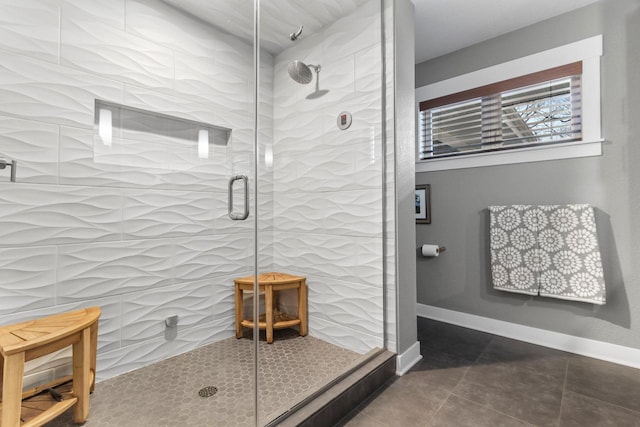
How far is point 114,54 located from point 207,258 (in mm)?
1116

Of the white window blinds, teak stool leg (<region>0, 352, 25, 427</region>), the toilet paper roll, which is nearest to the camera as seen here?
teak stool leg (<region>0, 352, 25, 427</region>)

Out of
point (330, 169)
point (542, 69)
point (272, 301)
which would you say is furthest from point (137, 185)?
point (542, 69)

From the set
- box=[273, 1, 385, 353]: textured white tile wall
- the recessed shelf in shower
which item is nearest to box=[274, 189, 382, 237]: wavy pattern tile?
box=[273, 1, 385, 353]: textured white tile wall

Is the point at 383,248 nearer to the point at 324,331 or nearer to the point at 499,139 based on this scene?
the point at 324,331

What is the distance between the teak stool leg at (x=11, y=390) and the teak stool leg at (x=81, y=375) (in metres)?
0.22

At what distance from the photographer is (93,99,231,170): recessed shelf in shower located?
4.96ft

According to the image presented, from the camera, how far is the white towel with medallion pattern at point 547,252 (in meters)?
1.96

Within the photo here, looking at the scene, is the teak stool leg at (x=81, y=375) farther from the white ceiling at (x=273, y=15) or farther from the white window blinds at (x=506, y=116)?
the white window blinds at (x=506, y=116)

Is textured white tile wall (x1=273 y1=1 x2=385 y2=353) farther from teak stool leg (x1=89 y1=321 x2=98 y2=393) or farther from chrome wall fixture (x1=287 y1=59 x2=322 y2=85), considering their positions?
teak stool leg (x1=89 y1=321 x2=98 y2=393)

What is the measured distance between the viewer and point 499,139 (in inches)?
94.1

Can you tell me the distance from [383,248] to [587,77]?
5.83 feet

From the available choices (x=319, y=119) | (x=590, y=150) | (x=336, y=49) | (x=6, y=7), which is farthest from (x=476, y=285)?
(x=6, y=7)

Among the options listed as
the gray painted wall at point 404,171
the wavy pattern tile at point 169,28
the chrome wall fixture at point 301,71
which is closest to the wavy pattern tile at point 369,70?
the gray painted wall at point 404,171

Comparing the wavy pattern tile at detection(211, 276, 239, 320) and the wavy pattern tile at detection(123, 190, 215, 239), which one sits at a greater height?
the wavy pattern tile at detection(123, 190, 215, 239)
